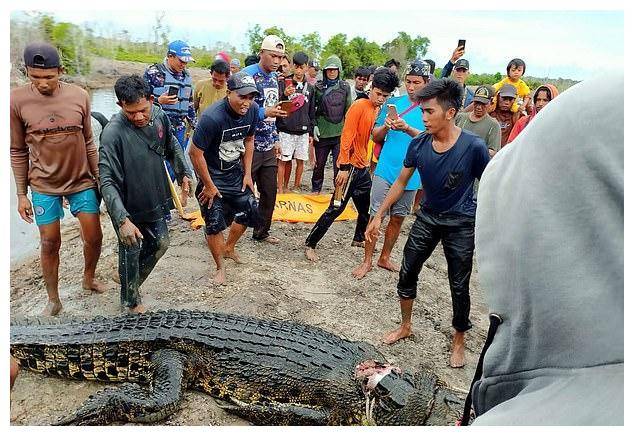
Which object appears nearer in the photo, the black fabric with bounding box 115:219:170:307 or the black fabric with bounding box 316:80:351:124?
the black fabric with bounding box 115:219:170:307

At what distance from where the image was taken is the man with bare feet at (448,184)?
3213mm

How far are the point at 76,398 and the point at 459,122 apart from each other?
174 inches

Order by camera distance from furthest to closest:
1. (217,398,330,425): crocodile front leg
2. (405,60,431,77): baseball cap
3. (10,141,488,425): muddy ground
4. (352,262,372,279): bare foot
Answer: (352,262,372,279): bare foot < (405,60,431,77): baseball cap < (10,141,488,425): muddy ground < (217,398,330,425): crocodile front leg

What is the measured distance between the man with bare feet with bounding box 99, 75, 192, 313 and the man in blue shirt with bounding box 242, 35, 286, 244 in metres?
1.27

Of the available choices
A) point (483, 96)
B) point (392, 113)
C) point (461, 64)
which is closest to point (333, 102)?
point (461, 64)

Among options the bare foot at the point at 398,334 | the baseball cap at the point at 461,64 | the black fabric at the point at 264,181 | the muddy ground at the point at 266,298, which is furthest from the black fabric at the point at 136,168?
the baseball cap at the point at 461,64

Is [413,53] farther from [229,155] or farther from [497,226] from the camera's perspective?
[497,226]

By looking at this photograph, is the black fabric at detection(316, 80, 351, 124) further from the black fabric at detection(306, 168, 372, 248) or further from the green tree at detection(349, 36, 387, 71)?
the green tree at detection(349, 36, 387, 71)

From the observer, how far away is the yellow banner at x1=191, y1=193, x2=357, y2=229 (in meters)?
6.36

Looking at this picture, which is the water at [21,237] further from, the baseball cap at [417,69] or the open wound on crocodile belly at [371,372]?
the open wound on crocodile belly at [371,372]

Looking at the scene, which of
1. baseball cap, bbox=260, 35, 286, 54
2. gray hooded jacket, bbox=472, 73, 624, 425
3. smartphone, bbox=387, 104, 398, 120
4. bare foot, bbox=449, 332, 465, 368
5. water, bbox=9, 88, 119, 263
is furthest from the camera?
water, bbox=9, 88, 119, 263

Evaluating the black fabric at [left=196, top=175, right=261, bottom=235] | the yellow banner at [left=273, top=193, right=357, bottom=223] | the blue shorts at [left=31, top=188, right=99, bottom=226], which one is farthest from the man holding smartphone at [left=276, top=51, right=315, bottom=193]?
the blue shorts at [left=31, top=188, right=99, bottom=226]

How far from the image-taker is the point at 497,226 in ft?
2.27

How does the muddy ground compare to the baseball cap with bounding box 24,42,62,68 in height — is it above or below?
below
